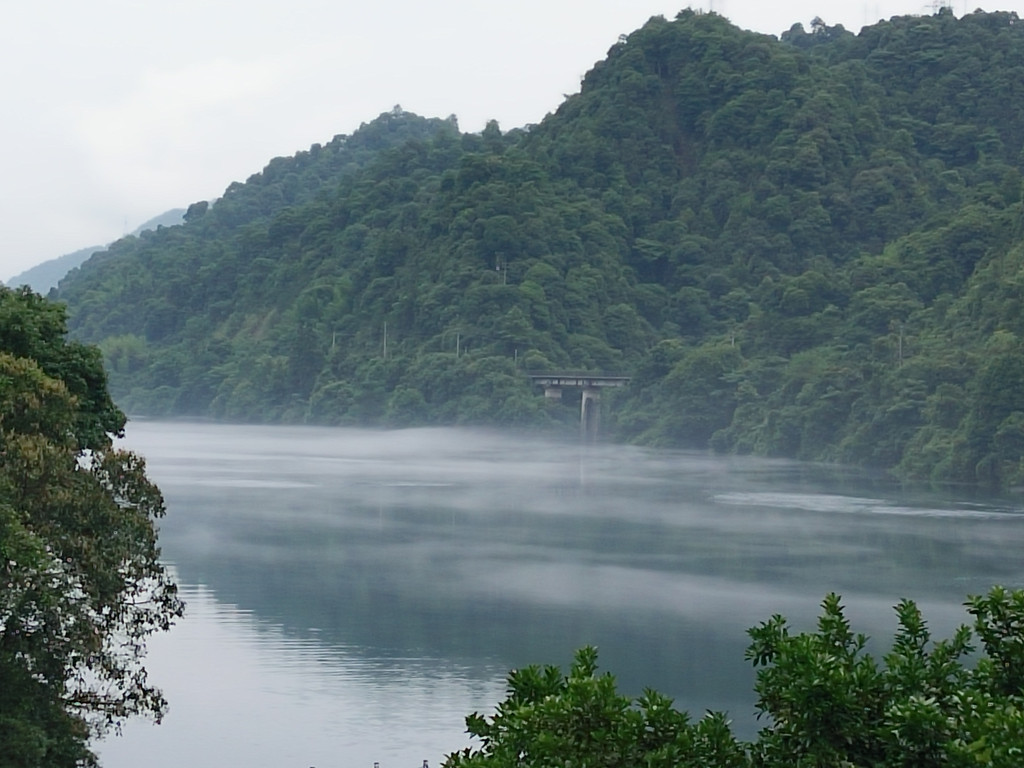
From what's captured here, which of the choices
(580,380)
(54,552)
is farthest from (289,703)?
(580,380)

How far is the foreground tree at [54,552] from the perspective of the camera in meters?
14.0

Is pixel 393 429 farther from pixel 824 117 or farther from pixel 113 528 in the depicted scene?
pixel 113 528

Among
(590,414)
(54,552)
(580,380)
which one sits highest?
(580,380)

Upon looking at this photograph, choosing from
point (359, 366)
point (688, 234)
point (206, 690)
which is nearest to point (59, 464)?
point (206, 690)

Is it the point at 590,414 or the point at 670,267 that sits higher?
the point at 670,267

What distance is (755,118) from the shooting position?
130500mm

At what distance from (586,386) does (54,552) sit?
8633cm

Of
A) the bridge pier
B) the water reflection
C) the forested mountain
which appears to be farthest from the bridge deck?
the water reflection

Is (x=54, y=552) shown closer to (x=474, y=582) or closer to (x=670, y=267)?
(x=474, y=582)

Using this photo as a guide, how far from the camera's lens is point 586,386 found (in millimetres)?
101375

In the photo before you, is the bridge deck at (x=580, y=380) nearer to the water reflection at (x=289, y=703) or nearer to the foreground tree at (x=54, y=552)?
the water reflection at (x=289, y=703)

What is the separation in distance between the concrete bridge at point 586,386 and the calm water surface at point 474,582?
23.8m

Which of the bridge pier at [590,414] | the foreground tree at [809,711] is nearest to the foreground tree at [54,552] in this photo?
the foreground tree at [809,711]

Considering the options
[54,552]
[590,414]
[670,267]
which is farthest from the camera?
[670,267]
